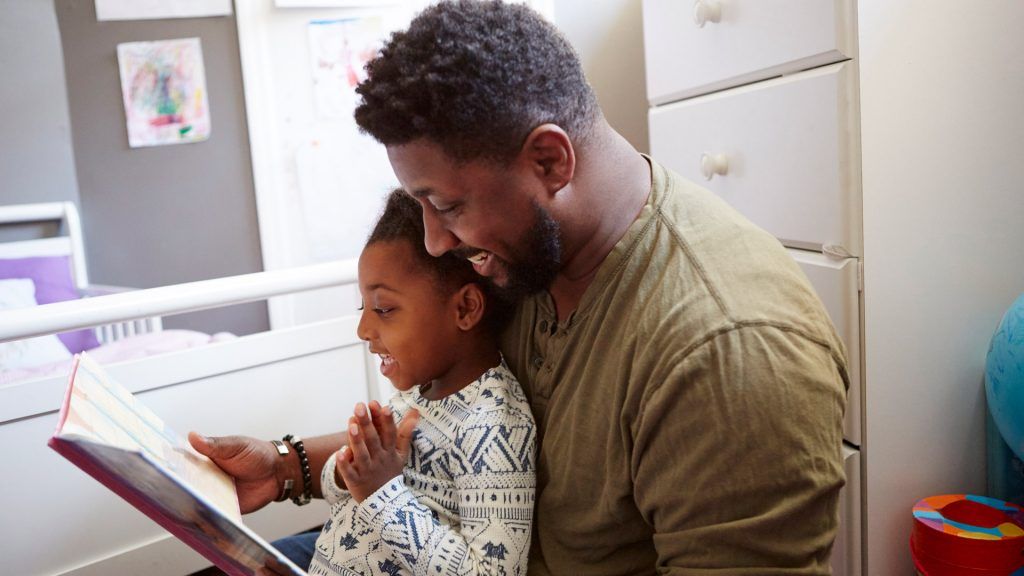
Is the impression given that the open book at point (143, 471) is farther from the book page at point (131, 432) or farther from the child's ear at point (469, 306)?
the child's ear at point (469, 306)

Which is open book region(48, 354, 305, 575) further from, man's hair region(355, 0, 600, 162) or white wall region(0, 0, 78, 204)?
white wall region(0, 0, 78, 204)

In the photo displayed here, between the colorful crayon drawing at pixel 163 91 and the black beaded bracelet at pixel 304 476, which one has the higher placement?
the colorful crayon drawing at pixel 163 91

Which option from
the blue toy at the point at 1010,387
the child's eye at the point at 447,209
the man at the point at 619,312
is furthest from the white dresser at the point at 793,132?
the child's eye at the point at 447,209

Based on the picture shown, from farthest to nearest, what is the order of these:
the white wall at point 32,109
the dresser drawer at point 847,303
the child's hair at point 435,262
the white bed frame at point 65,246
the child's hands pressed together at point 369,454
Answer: the white wall at point 32,109 → the white bed frame at point 65,246 → the dresser drawer at point 847,303 → the child's hair at point 435,262 → the child's hands pressed together at point 369,454

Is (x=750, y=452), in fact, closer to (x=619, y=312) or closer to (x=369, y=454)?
(x=619, y=312)

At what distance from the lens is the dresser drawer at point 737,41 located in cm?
100

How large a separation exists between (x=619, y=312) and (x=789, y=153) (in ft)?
1.56

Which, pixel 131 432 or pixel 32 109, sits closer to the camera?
pixel 131 432

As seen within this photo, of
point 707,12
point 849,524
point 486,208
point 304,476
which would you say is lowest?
point 849,524

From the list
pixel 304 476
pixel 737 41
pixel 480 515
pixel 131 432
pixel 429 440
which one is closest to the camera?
pixel 131 432

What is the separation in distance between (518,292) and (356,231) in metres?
2.01

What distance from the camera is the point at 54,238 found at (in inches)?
99.7

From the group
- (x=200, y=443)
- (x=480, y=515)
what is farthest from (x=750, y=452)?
(x=200, y=443)

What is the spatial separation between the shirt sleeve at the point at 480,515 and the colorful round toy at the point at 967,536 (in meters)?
0.56
